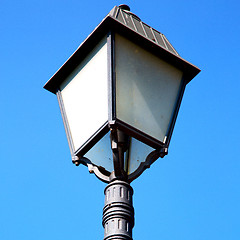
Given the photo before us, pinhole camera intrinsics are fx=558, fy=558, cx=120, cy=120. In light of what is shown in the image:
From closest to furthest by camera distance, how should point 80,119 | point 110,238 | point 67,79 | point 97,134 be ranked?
point 110,238, point 97,134, point 80,119, point 67,79

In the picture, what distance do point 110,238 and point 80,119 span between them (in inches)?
37.8

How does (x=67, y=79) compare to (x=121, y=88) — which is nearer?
(x=121, y=88)

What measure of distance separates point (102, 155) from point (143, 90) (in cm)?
72

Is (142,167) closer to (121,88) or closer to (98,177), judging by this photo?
(98,177)

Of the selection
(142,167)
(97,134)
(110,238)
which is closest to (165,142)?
(142,167)

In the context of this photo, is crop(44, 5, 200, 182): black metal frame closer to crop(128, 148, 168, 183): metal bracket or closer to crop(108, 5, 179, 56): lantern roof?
crop(128, 148, 168, 183): metal bracket

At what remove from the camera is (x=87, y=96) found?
12.8 ft

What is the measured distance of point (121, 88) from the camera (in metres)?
3.69

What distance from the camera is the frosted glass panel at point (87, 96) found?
3736mm

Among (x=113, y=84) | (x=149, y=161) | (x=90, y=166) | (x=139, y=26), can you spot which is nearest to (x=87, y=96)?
(x=113, y=84)

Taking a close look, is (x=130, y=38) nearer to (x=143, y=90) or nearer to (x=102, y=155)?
(x=143, y=90)

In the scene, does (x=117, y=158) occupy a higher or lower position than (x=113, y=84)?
lower

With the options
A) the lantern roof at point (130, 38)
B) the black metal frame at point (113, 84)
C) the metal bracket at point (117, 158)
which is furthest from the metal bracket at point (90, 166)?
the lantern roof at point (130, 38)

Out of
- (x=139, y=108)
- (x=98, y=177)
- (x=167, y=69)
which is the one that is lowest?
(x=98, y=177)
